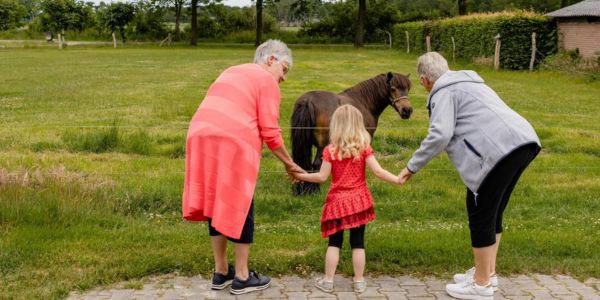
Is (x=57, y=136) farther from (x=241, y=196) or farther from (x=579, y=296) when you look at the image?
(x=579, y=296)

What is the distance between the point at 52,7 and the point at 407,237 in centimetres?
6321

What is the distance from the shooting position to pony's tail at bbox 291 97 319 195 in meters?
8.21

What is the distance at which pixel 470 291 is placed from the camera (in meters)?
5.07

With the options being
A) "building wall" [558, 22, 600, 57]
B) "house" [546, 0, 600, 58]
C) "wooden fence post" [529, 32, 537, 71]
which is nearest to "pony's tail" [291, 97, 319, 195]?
"wooden fence post" [529, 32, 537, 71]

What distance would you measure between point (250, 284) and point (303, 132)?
10.9 ft

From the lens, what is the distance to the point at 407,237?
642 centimetres

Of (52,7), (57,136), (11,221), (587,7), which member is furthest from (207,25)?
(11,221)

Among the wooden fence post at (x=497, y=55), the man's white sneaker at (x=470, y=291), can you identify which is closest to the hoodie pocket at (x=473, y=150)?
the man's white sneaker at (x=470, y=291)

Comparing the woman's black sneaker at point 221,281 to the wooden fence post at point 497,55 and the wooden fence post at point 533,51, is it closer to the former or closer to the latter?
the wooden fence post at point 533,51

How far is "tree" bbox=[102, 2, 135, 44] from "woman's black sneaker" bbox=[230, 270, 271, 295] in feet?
198

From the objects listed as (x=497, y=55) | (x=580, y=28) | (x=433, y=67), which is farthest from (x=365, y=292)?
(x=580, y=28)

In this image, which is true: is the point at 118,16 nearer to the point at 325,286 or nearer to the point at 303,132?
the point at 303,132

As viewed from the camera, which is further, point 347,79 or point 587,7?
point 587,7

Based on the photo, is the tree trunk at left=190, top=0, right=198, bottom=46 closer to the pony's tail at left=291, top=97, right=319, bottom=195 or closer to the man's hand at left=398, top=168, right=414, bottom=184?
the pony's tail at left=291, top=97, right=319, bottom=195
